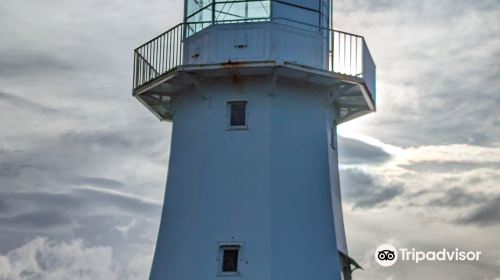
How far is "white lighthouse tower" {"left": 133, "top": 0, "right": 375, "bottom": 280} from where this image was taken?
80.6ft

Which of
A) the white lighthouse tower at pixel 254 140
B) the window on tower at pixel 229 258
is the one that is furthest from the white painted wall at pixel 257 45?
the window on tower at pixel 229 258

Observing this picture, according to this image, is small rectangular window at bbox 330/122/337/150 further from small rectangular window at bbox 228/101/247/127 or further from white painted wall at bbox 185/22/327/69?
small rectangular window at bbox 228/101/247/127

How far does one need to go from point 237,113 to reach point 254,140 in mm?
824

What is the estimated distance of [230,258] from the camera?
962 inches

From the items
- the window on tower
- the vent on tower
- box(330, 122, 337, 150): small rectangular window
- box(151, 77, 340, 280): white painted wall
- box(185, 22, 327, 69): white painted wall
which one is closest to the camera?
the window on tower

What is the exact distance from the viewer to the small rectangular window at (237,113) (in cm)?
2545

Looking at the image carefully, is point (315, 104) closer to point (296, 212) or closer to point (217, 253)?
point (296, 212)

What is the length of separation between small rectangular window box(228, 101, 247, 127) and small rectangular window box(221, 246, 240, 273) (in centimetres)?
293

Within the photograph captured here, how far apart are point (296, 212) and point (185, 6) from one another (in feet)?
18.8

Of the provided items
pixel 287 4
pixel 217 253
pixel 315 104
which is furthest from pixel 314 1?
pixel 217 253

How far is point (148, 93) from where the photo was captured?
26.9 m

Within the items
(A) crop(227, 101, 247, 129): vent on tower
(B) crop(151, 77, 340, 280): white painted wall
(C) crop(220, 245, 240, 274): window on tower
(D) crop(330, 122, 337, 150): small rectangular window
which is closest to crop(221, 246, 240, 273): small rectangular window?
(C) crop(220, 245, 240, 274): window on tower

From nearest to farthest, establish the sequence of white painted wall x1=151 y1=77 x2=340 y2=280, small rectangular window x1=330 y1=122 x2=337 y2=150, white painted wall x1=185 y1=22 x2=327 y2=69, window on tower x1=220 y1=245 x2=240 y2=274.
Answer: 1. window on tower x1=220 y1=245 x2=240 y2=274
2. white painted wall x1=151 y1=77 x2=340 y2=280
3. white painted wall x1=185 y1=22 x2=327 y2=69
4. small rectangular window x1=330 y1=122 x2=337 y2=150

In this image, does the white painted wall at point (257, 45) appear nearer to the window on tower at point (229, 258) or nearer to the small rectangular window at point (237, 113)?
the small rectangular window at point (237, 113)
